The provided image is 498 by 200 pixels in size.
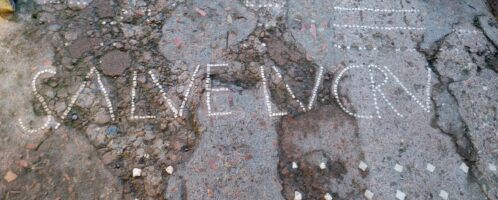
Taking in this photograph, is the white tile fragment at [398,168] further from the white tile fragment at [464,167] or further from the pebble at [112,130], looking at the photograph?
the pebble at [112,130]

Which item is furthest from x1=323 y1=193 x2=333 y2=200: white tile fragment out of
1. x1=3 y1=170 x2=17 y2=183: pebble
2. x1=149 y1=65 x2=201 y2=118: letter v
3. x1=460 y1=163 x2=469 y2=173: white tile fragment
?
x1=3 y1=170 x2=17 y2=183: pebble

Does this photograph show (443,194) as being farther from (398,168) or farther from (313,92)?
(313,92)

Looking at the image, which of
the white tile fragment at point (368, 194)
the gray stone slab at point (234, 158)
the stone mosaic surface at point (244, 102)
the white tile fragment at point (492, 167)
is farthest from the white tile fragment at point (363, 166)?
the white tile fragment at point (492, 167)

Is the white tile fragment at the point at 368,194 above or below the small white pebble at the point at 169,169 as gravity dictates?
below

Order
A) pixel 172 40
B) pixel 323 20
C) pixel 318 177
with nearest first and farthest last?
pixel 318 177
pixel 172 40
pixel 323 20

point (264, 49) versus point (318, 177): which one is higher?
point (264, 49)

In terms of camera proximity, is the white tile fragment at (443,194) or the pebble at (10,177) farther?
the white tile fragment at (443,194)

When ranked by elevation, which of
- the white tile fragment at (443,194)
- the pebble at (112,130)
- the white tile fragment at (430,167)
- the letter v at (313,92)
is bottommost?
the white tile fragment at (443,194)

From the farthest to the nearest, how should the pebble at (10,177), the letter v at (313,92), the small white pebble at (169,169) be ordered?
the letter v at (313,92)
the small white pebble at (169,169)
the pebble at (10,177)

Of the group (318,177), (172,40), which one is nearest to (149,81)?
(172,40)

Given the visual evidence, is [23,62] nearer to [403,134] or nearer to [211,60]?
[211,60]
